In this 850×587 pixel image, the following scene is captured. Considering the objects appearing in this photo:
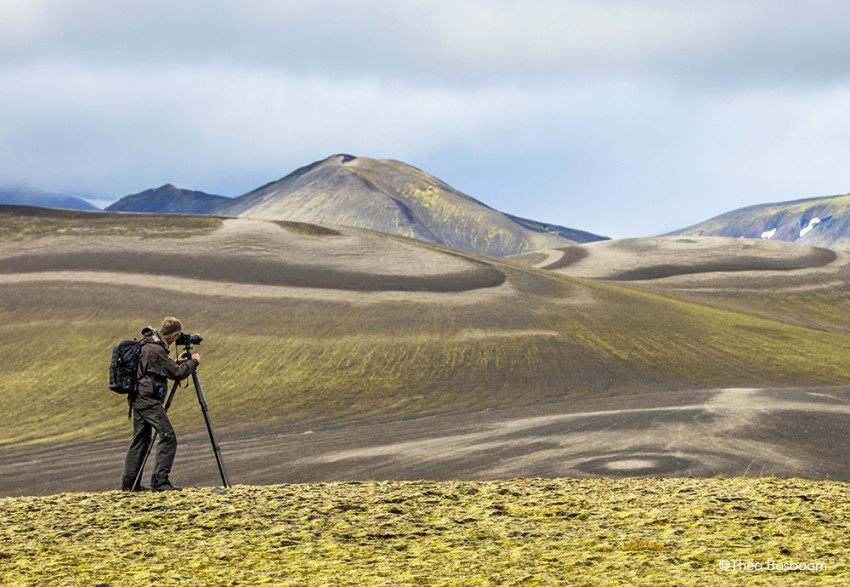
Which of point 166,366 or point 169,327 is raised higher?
point 169,327

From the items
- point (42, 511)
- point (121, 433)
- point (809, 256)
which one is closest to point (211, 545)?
point (42, 511)

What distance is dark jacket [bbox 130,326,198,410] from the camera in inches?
459

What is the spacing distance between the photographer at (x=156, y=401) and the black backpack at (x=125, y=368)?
0.10 m

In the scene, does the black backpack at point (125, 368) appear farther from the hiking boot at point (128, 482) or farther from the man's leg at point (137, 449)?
the hiking boot at point (128, 482)

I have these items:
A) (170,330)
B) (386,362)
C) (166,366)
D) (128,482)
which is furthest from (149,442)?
(386,362)

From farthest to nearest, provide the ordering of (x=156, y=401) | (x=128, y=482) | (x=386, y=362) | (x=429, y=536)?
(x=386, y=362) < (x=128, y=482) < (x=156, y=401) < (x=429, y=536)

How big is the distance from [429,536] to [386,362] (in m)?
41.4

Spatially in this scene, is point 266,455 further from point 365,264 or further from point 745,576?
point 365,264

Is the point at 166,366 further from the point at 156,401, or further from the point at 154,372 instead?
the point at 156,401

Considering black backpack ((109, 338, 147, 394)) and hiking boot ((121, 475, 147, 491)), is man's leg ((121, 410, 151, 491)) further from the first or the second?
black backpack ((109, 338, 147, 394))

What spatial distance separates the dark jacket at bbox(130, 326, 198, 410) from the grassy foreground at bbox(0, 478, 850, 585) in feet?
5.22

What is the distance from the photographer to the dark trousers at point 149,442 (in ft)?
38.3

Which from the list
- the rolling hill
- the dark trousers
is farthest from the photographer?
the rolling hill

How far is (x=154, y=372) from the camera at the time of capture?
11680mm
